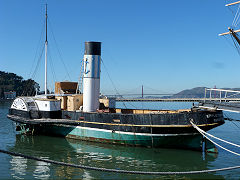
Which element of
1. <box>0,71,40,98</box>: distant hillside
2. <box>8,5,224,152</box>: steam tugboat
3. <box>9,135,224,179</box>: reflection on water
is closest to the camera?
<box>9,135,224,179</box>: reflection on water

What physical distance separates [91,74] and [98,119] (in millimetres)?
4345

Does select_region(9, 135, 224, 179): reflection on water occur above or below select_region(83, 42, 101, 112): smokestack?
below

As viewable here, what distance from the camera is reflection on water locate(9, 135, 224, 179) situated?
44.1ft

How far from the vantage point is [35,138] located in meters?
23.5

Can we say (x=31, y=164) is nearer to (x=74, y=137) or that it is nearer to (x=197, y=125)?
(x=74, y=137)

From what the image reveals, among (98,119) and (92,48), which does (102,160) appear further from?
(92,48)

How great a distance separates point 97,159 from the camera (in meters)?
16.1

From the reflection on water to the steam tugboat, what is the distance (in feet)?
2.69

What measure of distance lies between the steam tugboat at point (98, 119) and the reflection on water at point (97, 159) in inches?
32.3

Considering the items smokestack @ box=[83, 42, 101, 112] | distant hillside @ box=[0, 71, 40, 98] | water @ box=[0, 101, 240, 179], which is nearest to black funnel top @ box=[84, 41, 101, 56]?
smokestack @ box=[83, 42, 101, 112]

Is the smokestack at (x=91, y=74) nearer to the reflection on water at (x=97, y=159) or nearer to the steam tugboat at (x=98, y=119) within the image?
the steam tugboat at (x=98, y=119)

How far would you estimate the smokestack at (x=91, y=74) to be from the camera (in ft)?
72.9

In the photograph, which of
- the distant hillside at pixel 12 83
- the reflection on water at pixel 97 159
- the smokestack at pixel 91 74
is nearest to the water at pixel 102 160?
the reflection on water at pixel 97 159

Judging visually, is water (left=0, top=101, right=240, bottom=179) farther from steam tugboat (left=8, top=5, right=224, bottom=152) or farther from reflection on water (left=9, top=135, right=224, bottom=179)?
steam tugboat (left=8, top=5, right=224, bottom=152)
